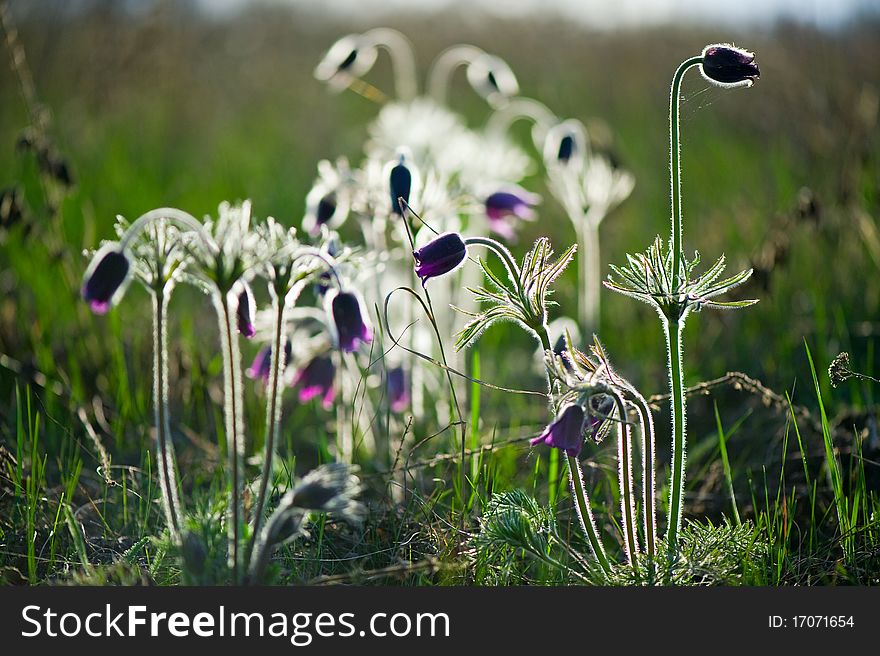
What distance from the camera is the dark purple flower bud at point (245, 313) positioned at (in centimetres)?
184

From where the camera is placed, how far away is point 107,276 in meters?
1.67

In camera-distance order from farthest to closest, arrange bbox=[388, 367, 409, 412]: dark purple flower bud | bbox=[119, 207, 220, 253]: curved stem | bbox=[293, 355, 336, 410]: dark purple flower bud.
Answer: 1. bbox=[388, 367, 409, 412]: dark purple flower bud
2. bbox=[293, 355, 336, 410]: dark purple flower bud
3. bbox=[119, 207, 220, 253]: curved stem

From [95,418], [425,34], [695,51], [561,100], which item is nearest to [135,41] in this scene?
[561,100]

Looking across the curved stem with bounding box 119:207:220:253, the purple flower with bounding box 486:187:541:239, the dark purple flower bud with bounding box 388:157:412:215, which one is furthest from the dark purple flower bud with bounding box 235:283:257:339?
the purple flower with bounding box 486:187:541:239

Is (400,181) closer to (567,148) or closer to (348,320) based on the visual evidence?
(348,320)

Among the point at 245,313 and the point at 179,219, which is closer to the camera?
the point at 179,219

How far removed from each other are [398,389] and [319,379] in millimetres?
348

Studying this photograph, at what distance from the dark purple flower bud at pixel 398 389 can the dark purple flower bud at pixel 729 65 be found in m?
1.35

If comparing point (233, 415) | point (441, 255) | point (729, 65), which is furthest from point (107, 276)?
point (729, 65)

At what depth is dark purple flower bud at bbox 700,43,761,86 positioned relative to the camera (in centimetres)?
177

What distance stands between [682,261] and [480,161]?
1878 millimetres

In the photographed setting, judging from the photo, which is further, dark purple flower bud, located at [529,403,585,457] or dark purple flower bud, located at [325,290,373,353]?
dark purple flower bud, located at [325,290,373,353]

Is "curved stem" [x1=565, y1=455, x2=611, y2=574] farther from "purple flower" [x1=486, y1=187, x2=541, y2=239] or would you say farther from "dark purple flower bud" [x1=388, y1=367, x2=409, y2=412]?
"dark purple flower bud" [x1=388, y1=367, x2=409, y2=412]

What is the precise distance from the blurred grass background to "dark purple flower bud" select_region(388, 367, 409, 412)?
0.17 meters
